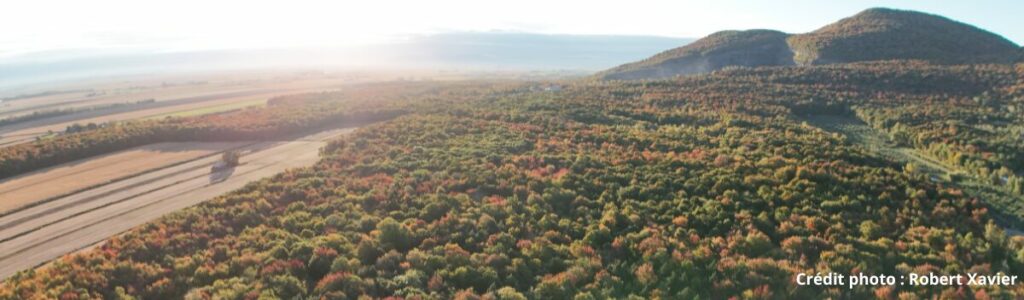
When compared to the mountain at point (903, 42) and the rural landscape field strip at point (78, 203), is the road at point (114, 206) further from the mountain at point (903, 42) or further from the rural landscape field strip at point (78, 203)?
the mountain at point (903, 42)

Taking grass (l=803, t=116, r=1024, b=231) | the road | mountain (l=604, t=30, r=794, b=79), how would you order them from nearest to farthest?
the road < grass (l=803, t=116, r=1024, b=231) < mountain (l=604, t=30, r=794, b=79)

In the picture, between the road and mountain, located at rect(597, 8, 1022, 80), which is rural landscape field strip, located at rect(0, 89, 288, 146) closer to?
the road

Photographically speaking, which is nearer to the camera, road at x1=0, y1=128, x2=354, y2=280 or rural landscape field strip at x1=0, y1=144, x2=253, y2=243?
road at x1=0, y1=128, x2=354, y2=280

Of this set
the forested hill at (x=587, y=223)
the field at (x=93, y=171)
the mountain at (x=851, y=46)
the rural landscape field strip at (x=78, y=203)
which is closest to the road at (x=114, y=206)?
the rural landscape field strip at (x=78, y=203)

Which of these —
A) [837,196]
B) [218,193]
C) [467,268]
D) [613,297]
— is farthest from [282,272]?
[837,196]

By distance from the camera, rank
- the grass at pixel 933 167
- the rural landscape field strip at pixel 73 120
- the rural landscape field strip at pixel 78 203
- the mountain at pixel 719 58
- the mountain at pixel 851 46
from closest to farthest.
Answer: the grass at pixel 933 167
the rural landscape field strip at pixel 78 203
the rural landscape field strip at pixel 73 120
the mountain at pixel 851 46
the mountain at pixel 719 58

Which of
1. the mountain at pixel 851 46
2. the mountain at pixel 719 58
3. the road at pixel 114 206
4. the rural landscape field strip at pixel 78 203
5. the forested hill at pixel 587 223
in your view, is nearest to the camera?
the forested hill at pixel 587 223

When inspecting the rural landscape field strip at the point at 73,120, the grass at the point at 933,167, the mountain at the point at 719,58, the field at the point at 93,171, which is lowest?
the rural landscape field strip at the point at 73,120

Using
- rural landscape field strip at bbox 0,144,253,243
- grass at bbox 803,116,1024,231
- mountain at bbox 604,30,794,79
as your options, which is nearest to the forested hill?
grass at bbox 803,116,1024,231
